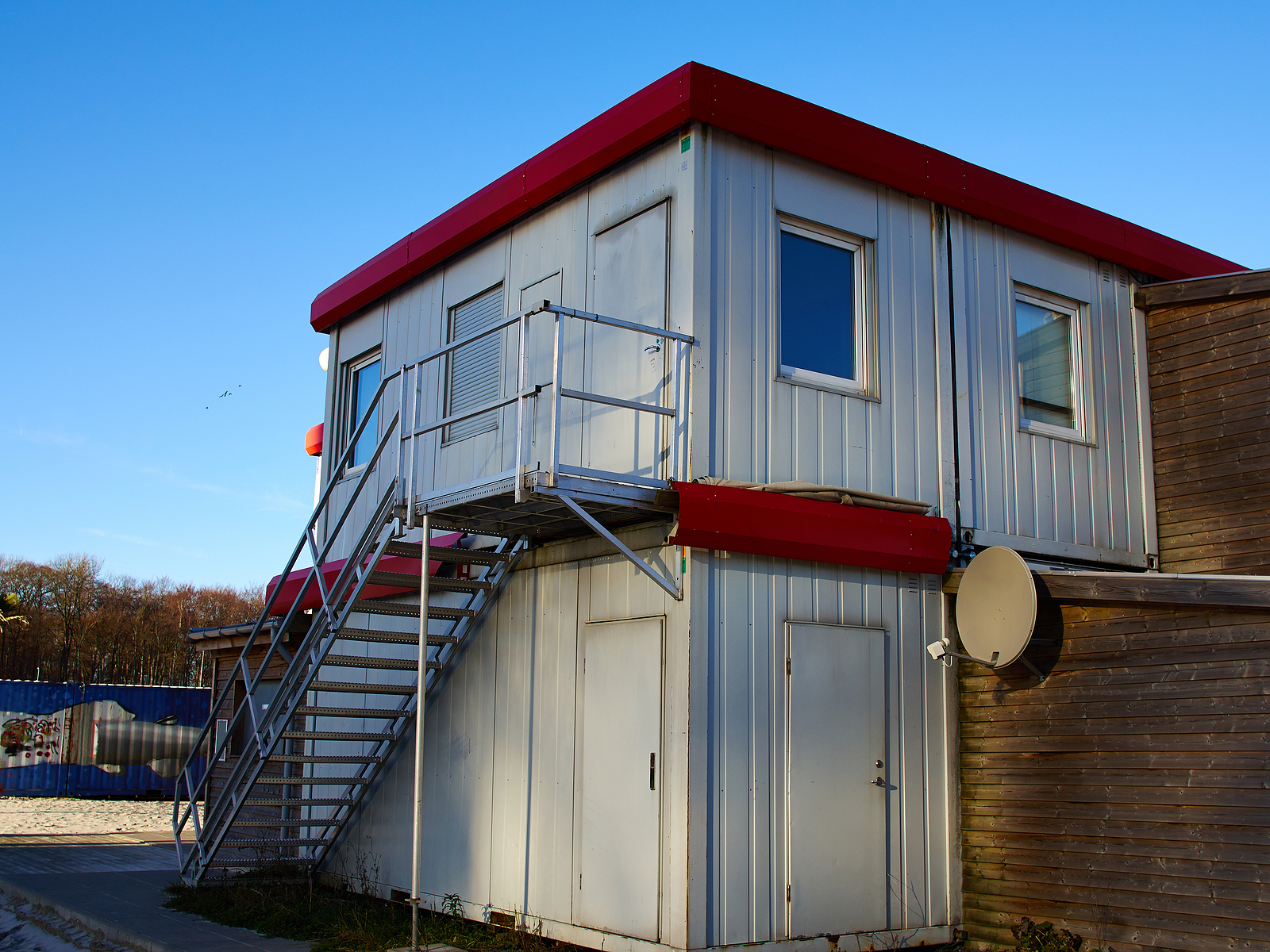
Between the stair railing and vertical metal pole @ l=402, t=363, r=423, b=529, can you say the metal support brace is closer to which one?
vertical metal pole @ l=402, t=363, r=423, b=529

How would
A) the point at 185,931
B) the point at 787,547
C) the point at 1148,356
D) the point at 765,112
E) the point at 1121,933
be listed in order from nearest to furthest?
the point at 1121,933 < the point at 787,547 < the point at 765,112 < the point at 185,931 < the point at 1148,356

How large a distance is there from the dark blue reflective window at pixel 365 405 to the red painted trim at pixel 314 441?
4.73m

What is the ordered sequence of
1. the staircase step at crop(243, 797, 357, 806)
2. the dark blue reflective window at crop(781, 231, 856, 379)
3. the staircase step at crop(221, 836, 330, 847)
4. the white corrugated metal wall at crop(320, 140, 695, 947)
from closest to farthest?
1. the white corrugated metal wall at crop(320, 140, 695, 947)
2. the dark blue reflective window at crop(781, 231, 856, 379)
3. the staircase step at crop(243, 797, 357, 806)
4. the staircase step at crop(221, 836, 330, 847)

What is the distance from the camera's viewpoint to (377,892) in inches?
410

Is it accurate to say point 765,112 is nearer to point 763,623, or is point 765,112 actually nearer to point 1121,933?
point 763,623

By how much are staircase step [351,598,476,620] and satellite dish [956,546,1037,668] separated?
4.24m

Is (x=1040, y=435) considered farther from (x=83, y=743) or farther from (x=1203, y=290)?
(x=83, y=743)

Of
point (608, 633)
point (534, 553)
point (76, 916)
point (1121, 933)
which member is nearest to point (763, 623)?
point (608, 633)

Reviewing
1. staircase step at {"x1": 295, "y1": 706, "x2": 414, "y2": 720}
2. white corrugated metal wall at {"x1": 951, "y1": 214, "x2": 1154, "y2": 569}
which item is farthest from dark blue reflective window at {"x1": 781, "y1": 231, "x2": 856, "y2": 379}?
staircase step at {"x1": 295, "y1": 706, "x2": 414, "y2": 720}

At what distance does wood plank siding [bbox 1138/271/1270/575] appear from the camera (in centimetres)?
969

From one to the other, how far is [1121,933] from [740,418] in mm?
4319

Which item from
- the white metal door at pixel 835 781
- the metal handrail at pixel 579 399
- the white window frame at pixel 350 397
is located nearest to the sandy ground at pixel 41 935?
the metal handrail at pixel 579 399

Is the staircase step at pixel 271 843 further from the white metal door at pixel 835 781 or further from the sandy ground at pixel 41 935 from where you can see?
the white metal door at pixel 835 781

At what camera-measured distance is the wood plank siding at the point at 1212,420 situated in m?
9.69
